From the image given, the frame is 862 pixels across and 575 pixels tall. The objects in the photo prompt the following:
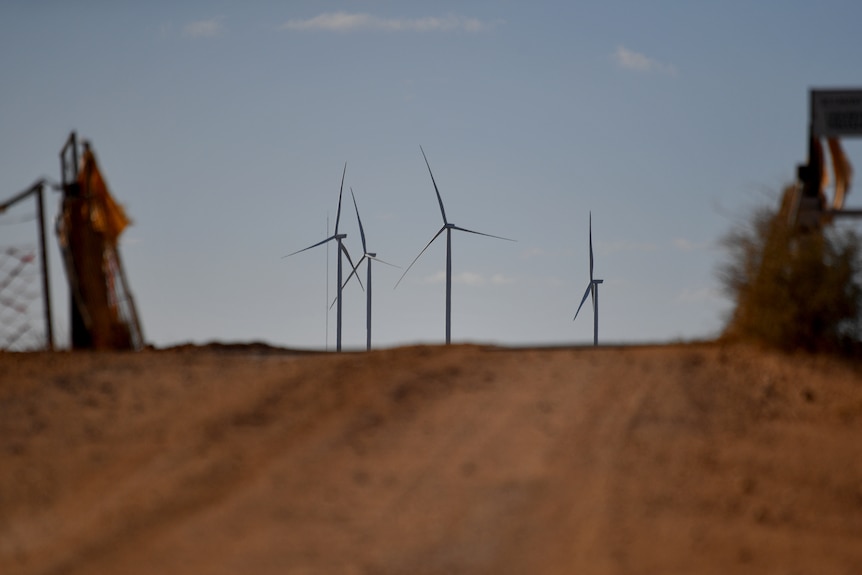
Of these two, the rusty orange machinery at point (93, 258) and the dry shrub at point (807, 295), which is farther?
the rusty orange machinery at point (93, 258)

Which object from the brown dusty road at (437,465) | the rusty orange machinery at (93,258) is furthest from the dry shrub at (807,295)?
the rusty orange machinery at (93,258)

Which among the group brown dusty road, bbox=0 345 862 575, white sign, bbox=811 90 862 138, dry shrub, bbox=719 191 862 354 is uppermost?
white sign, bbox=811 90 862 138

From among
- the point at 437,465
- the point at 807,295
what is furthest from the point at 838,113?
the point at 437,465

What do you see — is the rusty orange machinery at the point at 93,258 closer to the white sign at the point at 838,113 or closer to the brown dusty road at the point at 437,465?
the brown dusty road at the point at 437,465

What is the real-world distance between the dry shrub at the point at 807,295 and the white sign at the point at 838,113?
187 centimetres

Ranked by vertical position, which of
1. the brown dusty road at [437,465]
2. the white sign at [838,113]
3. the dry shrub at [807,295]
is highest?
Answer: the white sign at [838,113]

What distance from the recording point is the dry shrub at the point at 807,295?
48.2 feet

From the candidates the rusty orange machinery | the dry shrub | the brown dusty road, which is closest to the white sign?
the dry shrub

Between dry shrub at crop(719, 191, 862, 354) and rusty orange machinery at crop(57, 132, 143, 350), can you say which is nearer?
dry shrub at crop(719, 191, 862, 354)

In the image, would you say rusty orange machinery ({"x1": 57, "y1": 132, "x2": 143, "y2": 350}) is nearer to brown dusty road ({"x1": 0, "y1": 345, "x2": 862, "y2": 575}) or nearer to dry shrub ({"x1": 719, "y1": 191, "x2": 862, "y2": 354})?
brown dusty road ({"x1": 0, "y1": 345, "x2": 862, "y2": 575})

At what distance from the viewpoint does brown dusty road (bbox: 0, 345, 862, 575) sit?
913cm

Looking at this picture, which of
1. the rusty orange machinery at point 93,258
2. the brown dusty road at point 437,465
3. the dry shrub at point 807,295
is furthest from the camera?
the rusty orange machinery at point 93,258

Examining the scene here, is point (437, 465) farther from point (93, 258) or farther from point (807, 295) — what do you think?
point (93, 258)

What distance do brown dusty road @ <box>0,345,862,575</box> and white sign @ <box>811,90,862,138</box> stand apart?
3.92m
